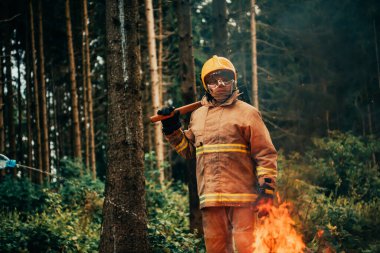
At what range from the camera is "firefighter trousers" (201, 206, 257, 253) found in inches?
191

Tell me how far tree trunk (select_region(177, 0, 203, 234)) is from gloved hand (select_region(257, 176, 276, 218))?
10.3 feet

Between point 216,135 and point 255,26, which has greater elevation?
point 255,26

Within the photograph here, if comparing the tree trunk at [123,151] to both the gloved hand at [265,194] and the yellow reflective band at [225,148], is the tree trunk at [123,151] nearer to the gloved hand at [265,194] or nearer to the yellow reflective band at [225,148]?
the yellow reflective band at [225,148]

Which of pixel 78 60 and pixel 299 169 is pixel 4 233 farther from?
pixel 78 60

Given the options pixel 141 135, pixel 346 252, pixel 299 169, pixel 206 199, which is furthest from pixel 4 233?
pixel 299 169

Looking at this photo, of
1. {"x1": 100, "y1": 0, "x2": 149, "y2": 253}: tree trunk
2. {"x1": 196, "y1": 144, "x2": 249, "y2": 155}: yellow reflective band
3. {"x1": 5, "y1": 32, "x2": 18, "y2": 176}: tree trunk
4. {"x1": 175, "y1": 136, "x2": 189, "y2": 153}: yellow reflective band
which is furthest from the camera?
{"x1": 5, "y1": 32, "x2": 18, "y2": 176}: tree trunk

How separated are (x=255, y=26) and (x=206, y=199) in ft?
57.1

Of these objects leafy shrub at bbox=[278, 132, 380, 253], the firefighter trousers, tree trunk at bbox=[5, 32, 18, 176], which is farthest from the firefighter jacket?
tree trunk at bbox=[5, 32, 18, 176]

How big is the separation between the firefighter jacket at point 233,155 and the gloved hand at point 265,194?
7 centimetres

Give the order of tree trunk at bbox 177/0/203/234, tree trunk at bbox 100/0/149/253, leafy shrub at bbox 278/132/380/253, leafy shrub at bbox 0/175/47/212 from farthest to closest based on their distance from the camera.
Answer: leafy shrub at bbox 0/175/47/212 < leafy shrub at bbox 278/132/380/253 < tree trunk at bbox 177/0/203/234 < tree trunk at bbox 100/0/149/253

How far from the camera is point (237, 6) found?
27500 mm

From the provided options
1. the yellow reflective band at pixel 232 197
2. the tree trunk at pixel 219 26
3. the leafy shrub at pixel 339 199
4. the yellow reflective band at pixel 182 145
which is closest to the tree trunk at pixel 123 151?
the yellow reflective band at pixel 182 145

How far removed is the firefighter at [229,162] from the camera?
4.88 metres

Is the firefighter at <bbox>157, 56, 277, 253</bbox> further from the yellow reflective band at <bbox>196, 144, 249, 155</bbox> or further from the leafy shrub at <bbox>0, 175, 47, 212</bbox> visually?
the leafy shrub at <bbox>0, 175, 47, 212</bbox>
